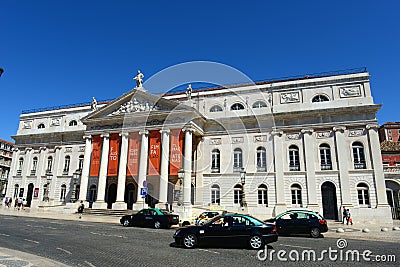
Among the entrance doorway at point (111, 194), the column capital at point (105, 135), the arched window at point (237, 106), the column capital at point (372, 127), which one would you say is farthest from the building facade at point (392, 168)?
the column capital at point (105, 135)

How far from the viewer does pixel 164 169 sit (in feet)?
91.3

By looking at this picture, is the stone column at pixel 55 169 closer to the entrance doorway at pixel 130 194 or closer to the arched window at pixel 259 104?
the entrance doorway at pixel 130 194

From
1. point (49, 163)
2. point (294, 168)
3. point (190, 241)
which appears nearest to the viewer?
point (190, 241)

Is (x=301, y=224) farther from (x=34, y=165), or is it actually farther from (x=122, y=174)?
(x=34, y=165)

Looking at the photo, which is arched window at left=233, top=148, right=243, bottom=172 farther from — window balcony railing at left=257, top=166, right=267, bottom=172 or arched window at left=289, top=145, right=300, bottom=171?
arched window at left=289, top=145, right=300, bottom=171

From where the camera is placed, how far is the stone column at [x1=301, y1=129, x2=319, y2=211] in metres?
26.7

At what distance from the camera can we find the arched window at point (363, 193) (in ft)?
83.8

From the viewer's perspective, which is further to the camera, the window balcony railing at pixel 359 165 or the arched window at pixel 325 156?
the arched window at pixel 325 156

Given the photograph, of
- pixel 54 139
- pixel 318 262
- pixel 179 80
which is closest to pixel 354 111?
pixel 179 80

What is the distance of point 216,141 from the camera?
1235 inches

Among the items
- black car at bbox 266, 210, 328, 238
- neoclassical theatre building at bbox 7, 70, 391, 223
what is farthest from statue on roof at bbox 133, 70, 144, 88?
black car at bbox 266, 210, 328, 238

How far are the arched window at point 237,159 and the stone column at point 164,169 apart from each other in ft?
24.2

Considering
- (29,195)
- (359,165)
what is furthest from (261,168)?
(29,195)

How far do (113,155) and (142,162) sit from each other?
4201mm
